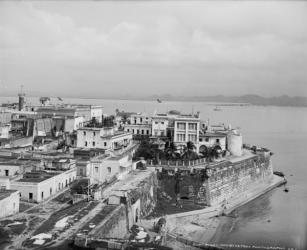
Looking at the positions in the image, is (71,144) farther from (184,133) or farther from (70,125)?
(184,133)

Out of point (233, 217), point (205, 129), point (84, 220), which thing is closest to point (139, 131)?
point (205, 129)

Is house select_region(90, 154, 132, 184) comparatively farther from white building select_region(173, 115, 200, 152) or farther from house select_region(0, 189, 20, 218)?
white building select_region(173, 115, 200, 152)

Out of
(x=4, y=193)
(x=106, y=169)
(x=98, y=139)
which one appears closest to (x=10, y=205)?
(x=4, y=193)

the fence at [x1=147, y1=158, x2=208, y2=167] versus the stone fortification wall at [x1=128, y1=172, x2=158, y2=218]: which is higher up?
the fence at [x1=147, y1=158, x2=208, y2=167]

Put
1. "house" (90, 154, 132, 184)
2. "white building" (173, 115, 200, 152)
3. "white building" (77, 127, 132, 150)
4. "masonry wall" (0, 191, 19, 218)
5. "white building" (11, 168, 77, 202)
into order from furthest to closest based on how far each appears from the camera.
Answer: "white building" (173, 115, 200, 152), "white building" (77, 127, 132, 150), "house" (90, 154, 132, 184), "white building" (11, 168, 77, 202), "masonry wall" (0, 191, 19, 218)

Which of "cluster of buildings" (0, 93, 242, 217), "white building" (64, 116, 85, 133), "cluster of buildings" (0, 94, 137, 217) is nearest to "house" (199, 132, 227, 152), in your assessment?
"cluster of buildings" (0, 93, 242, 217)

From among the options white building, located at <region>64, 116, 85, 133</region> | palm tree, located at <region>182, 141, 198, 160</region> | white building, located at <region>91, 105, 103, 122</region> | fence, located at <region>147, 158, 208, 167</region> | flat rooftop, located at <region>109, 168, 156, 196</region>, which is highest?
white building, located at <region>91, 105, 103, 122</region>

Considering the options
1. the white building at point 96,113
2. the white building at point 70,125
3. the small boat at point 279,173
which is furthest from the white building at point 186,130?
the white building at point 96,113
